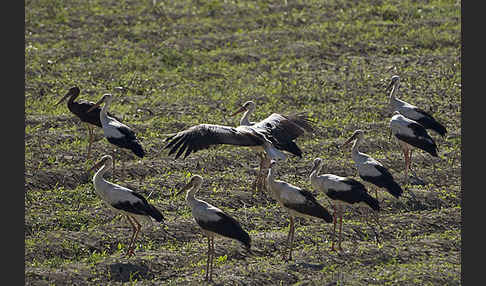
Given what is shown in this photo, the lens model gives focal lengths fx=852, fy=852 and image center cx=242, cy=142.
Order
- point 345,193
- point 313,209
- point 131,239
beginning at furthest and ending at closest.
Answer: point 345,193, point 131,239, point 313,209

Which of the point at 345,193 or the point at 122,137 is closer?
the point at 345,193

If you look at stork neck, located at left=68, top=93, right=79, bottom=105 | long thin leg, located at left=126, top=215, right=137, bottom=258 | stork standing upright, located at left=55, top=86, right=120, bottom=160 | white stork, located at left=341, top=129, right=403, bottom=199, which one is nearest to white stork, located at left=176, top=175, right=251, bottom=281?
long thin leg, located at left=126, top=215, right=137, bottom=258

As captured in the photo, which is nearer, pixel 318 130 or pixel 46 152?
pixel 46 152

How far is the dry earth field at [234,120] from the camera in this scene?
464 inches

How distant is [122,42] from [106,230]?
1007 centimetres

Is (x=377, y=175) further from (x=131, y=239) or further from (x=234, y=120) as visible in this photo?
(x=234, y=120)

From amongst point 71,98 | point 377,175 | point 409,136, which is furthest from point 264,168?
point 71,98

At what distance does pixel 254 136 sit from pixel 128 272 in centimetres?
361

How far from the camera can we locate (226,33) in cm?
2295

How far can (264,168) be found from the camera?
1457cm

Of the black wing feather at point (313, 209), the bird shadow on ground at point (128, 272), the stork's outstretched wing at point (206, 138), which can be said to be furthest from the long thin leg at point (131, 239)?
the black wing feather at point (313, 209)

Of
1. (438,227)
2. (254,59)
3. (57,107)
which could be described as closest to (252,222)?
(438,227)

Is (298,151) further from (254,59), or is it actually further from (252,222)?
(254,59)

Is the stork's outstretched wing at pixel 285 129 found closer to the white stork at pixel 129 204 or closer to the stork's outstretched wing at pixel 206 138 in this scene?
the stork's outstretched wing at pixel 206 138
